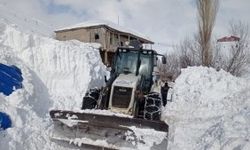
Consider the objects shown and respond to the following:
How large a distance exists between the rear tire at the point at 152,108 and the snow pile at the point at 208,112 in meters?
0.76

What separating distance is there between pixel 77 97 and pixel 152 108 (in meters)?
4.10

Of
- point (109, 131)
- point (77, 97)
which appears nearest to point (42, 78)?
point (77, 97)

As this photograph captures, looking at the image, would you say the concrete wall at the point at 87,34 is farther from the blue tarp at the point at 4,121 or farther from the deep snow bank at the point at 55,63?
the blue tarp at the point at 4,121

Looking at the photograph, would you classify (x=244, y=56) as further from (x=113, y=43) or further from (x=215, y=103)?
(x=113, y=43)

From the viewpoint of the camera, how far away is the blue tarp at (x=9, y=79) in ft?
30.6

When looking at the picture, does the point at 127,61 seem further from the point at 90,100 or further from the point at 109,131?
the point at 109,131

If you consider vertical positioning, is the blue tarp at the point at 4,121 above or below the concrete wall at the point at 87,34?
below

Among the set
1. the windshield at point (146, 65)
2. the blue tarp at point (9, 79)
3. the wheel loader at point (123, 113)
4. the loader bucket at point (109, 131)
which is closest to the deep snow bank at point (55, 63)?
the blue tarp at point (9, 79)

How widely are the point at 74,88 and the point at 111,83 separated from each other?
389cm

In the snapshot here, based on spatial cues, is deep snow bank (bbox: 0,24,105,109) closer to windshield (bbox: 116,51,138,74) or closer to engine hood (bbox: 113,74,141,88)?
windshield (bbox: 116,51,138,74)

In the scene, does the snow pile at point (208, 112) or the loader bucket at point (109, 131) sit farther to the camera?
the loader bucket at point (109, 131)

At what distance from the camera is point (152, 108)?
927 cm

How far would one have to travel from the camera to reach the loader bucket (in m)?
7.70

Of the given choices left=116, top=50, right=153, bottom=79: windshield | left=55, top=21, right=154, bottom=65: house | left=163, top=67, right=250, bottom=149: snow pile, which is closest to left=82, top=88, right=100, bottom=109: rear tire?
left=116, top=50, right=153, bottom=79: windshield
